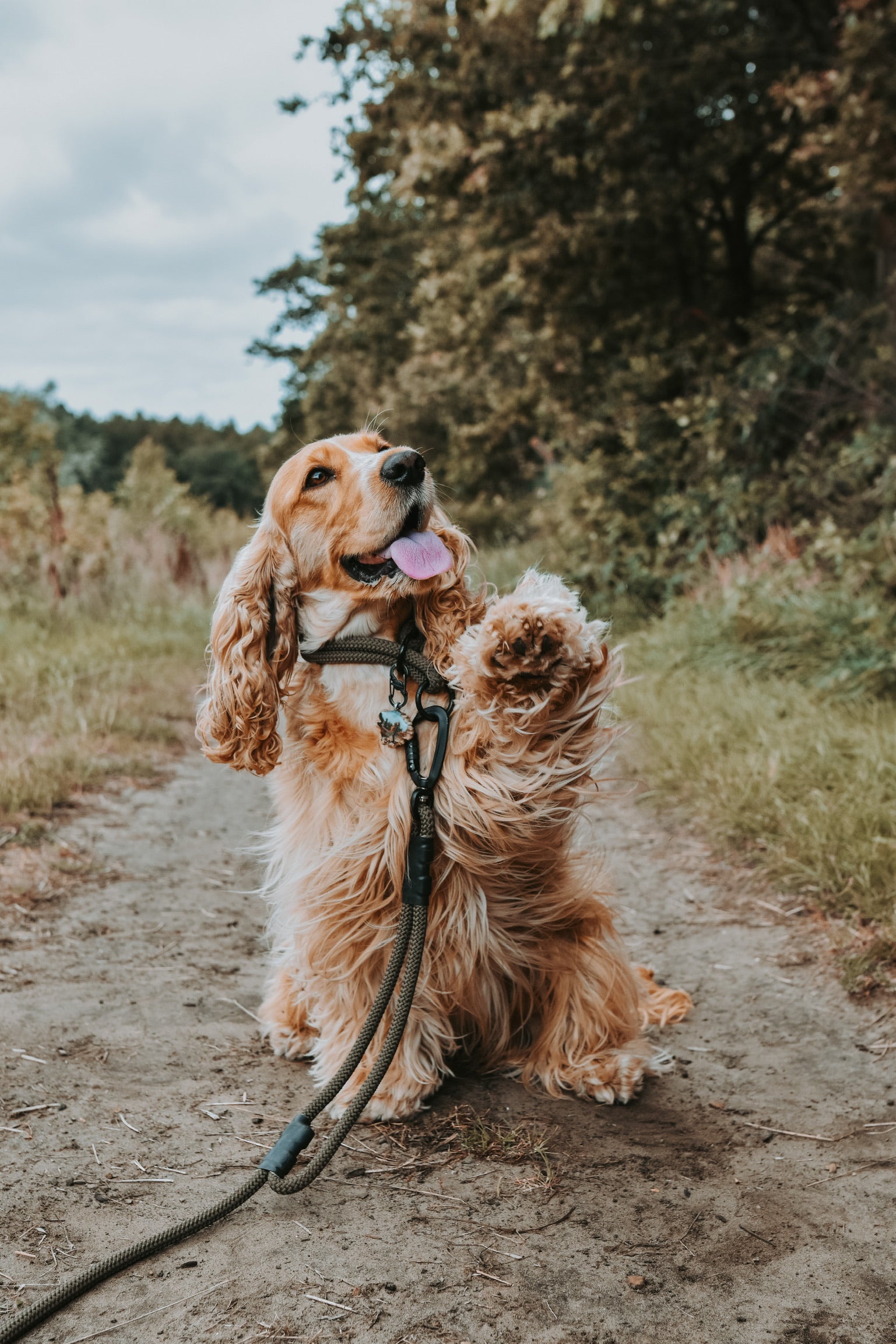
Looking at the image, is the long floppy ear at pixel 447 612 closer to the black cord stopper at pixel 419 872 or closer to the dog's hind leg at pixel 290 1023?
the black cord stopper at pixel 419 872

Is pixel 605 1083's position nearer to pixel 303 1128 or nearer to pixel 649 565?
pixel 303 1128

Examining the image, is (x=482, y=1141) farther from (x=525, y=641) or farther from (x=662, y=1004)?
(x=525, y=641)

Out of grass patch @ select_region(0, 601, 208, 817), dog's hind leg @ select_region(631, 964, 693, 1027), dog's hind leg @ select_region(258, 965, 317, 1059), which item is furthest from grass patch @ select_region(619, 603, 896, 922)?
grass patch @ select_region(0, 601, 208, 817)

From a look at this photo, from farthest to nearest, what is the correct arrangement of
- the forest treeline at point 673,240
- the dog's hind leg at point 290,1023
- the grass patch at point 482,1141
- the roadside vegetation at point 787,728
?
the forest treeline at point 673,240
the roadside vegetation at point 787,728
the dog's hind leg at point 290,1023
the grass patch at point 482,1141

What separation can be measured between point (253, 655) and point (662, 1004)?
64.1 inches

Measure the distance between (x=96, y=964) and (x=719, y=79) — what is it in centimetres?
911

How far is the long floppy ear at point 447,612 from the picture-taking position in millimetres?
2631

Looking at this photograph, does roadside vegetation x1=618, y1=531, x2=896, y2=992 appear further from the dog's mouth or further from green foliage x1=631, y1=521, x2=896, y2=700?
the dog's mouth

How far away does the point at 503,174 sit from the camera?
30.8 ft

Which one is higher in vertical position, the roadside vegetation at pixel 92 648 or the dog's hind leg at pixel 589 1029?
the roadside vegetation at pixel 92 648

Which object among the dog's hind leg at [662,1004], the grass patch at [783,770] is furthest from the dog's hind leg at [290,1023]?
the grass patch at [783,770]

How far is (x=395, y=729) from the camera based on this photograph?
248 cm

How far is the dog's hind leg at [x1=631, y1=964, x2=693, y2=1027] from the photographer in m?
3.06

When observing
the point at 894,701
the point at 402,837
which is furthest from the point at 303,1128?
the point at 894,701
